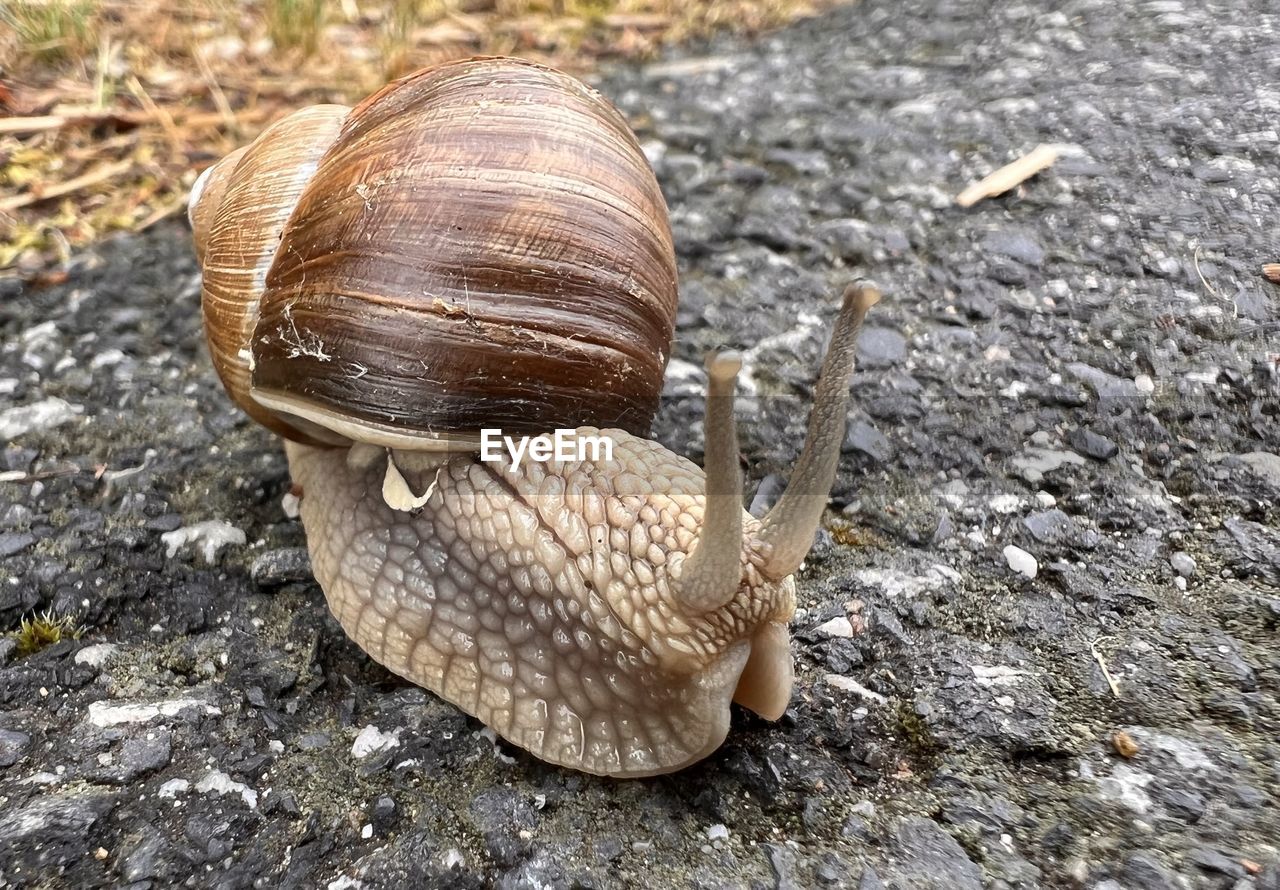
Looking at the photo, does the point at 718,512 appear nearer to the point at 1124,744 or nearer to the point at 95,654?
the point at 1124,744

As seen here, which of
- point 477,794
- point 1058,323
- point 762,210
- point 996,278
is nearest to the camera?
point 477,794

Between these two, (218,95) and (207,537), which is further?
(218,95)

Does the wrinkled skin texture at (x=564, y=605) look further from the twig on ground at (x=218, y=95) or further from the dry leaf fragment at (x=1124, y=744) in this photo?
the twig on ground at (x=218, y=95)

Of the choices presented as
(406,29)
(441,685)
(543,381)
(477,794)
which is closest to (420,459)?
(543,381)

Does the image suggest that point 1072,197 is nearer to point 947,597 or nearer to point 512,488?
point 947,597

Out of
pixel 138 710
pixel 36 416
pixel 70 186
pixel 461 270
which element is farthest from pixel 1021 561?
pixel 70 186

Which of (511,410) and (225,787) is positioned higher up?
(511,410)

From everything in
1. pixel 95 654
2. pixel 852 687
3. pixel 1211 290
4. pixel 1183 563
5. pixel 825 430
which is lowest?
pixel 95 654
